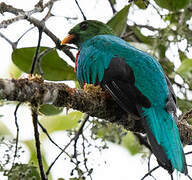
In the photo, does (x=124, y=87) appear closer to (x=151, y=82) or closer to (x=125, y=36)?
(x=151, y=82)

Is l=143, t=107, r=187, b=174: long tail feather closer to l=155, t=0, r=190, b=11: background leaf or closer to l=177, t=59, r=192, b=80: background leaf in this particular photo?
l=177, t=59, r=192, b=80: background leaf

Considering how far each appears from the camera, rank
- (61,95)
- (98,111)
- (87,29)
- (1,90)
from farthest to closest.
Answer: (87,29) → (98,111) → (61,95) → (1,90)

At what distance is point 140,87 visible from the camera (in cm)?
368

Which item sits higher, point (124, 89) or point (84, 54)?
point (84, 54)

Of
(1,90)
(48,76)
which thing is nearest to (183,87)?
(48,76)

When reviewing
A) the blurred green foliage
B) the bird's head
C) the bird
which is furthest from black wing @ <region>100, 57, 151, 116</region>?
the bird's head

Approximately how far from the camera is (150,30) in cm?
539

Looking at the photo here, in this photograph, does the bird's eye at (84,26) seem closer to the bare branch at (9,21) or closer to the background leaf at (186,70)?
the background leaf at (186,70)

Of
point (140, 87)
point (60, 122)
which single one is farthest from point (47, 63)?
point (140, 87)

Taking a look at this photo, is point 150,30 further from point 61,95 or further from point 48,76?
point 61,95

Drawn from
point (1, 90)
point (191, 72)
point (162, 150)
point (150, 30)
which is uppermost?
point (150, 30)

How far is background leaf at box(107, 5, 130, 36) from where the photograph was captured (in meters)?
4.52

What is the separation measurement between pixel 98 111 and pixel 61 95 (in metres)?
0.41

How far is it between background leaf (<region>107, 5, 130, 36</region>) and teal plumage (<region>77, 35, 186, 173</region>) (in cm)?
26
